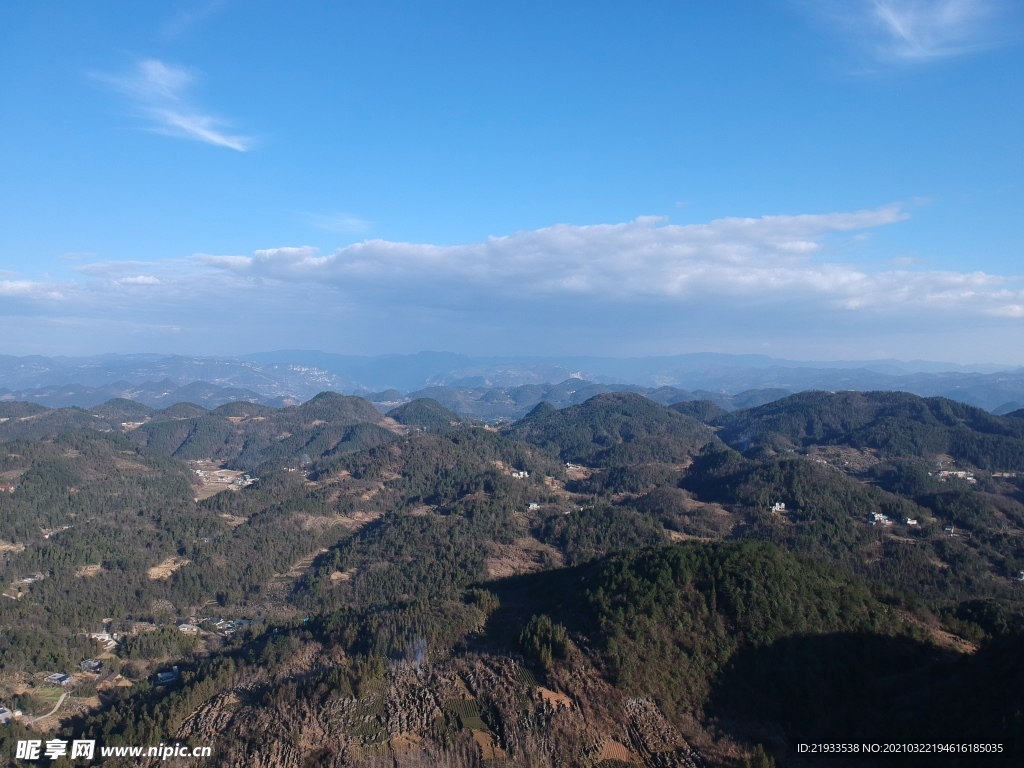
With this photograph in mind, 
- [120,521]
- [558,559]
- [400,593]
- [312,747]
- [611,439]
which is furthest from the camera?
[611,439]

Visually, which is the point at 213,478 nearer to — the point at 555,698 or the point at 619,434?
the point at 619,434

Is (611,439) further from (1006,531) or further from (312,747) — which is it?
(312,747)

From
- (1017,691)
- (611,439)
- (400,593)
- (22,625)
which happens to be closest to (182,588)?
(22,625)

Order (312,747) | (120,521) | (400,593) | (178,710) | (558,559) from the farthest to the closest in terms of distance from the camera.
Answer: (120,521), (558,559), (400,593), (178,710), (312,747)

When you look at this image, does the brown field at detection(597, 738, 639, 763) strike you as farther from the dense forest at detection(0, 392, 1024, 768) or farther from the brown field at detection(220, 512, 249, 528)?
the brown field at detection(220, 512, 249, 528)

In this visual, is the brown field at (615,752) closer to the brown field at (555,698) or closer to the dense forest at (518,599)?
the dense forest at (518,599)

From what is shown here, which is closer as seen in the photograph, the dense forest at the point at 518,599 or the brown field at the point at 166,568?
the dense forest at the point at 518,599

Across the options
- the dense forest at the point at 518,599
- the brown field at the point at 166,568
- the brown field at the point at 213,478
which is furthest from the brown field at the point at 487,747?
the brown field at the point at 213,478
